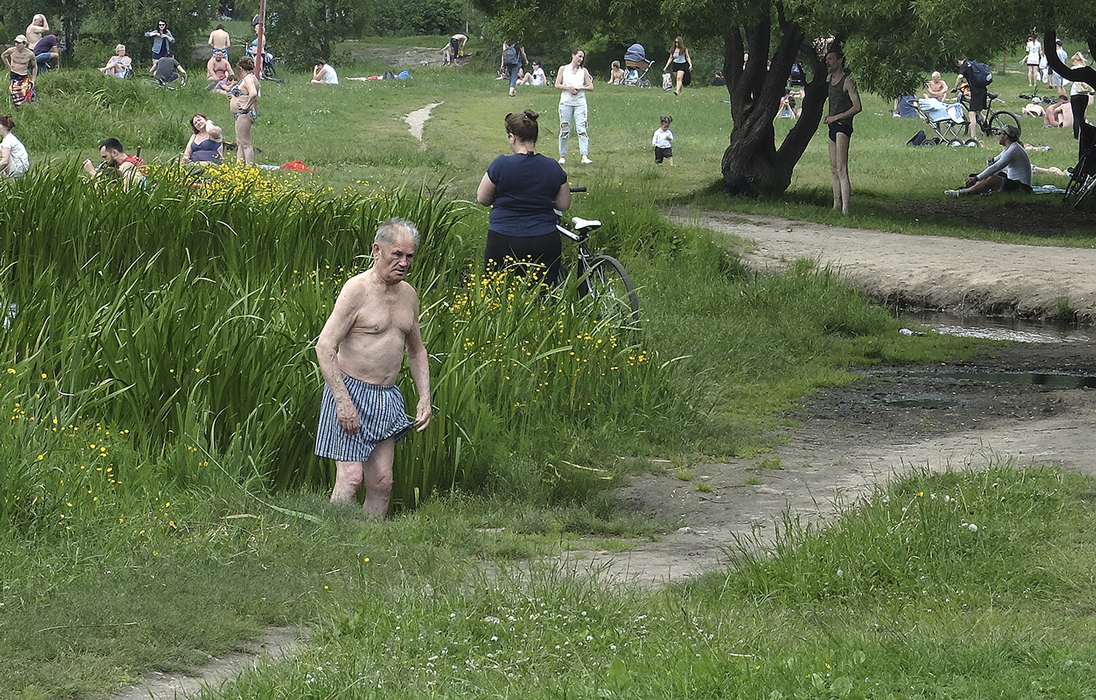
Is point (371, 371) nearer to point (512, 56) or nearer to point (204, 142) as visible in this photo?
point (204, 142)

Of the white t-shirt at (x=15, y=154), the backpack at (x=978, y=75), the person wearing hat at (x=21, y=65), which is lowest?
the white t-shirt at (x=15, y=154)

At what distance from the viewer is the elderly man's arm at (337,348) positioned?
7.01m

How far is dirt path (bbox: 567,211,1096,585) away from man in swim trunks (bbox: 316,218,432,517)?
3.61 ft

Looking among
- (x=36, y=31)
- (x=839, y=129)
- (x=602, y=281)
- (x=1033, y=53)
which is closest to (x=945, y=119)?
(x=839, y=129)

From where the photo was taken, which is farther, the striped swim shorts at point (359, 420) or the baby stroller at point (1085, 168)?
the baby stroller at point (1085, 168)

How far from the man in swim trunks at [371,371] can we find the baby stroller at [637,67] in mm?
45087

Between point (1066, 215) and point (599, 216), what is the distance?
771 cm

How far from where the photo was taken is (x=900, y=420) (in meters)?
10.2

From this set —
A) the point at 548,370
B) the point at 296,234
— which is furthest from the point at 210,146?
the point at 548,370

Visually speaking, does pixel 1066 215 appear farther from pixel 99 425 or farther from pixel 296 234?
pixel 99 425

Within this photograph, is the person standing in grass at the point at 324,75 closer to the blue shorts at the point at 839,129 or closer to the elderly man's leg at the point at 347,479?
the blue shorts at the point at 839,129

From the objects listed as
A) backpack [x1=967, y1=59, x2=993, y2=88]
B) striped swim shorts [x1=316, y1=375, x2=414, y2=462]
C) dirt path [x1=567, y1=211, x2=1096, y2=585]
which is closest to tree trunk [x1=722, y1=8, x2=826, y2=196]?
dirt path [x1=567, y1=211, x2=1096, y2=585]

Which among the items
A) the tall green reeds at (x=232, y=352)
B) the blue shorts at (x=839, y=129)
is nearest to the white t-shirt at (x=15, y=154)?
the tall green reeds at (x=232, y=352)

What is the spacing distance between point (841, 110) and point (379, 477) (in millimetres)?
12894
